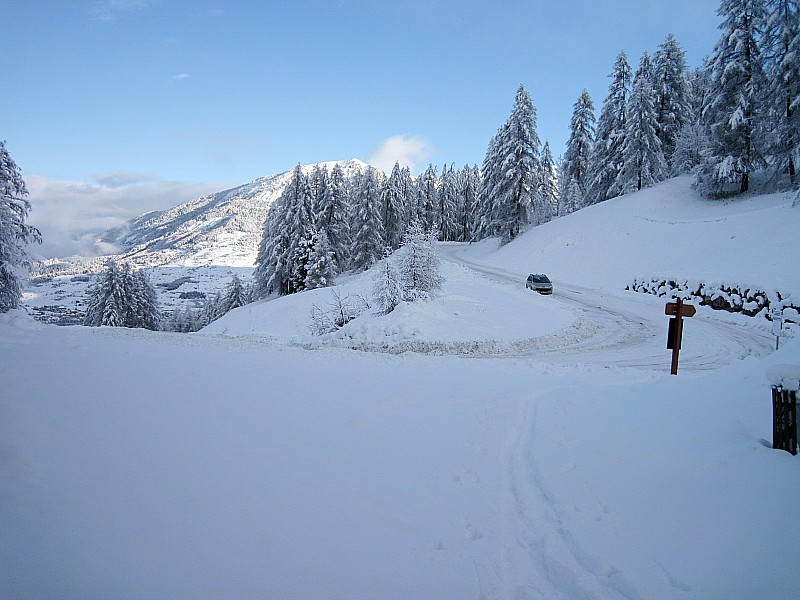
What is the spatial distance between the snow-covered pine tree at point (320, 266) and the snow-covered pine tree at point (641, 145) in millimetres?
27611

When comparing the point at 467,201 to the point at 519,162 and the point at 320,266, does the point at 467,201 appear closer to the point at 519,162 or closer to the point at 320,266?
the point at 519,162

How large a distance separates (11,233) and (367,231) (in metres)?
29.8

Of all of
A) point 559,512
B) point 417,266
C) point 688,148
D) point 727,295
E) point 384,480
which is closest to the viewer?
point 559,512

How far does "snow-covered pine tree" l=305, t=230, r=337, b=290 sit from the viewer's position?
36.9 m

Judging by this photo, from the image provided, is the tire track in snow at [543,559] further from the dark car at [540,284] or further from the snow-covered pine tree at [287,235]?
the snow-covered pine tree at [287,235]

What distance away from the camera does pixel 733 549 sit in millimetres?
3162

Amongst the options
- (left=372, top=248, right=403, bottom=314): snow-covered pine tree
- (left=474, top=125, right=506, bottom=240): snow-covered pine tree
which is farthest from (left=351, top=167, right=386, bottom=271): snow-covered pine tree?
(left=372, top=248, right=403, bottom=314): snow-covered pine tree

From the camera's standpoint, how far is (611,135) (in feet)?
120

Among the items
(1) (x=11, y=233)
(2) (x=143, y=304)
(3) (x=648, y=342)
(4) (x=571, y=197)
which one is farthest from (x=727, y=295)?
(2) (x=143, y=304)

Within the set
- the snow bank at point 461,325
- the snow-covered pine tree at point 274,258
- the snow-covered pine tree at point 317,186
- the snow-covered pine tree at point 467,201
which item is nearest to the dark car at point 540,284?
the snow bank at point 461,325

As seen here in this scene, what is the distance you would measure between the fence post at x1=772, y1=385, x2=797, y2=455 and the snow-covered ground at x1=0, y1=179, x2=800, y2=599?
0.48 ft

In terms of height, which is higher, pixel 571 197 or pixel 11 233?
pixel 571 197

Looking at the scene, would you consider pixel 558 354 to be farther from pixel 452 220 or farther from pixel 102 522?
pixel 452 220

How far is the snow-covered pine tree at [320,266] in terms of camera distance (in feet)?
121
